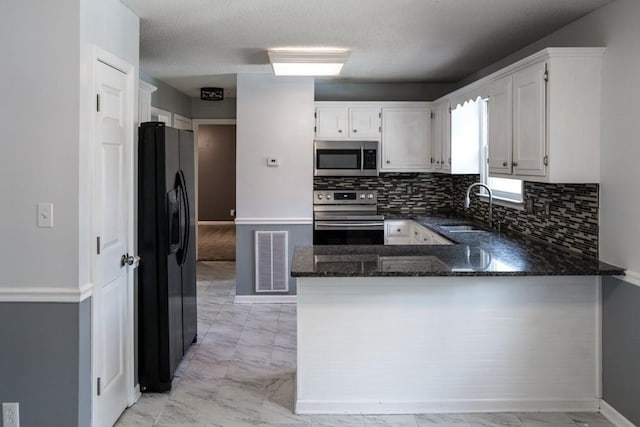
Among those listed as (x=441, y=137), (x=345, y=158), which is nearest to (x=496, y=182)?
(x=441, y=137)

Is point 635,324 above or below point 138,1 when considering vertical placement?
below

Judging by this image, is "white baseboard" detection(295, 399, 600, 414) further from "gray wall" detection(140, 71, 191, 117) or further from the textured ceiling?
"gray wall" detection(140, 71, 191, 117)

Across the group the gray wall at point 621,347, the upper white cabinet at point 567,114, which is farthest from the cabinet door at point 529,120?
the gray wall at point 621,347

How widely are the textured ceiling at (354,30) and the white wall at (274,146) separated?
304 millimetres

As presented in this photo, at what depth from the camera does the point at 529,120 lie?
11.0 feet

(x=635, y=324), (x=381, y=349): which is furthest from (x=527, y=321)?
(x=381, y=349)

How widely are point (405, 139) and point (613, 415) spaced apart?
11.7 ft

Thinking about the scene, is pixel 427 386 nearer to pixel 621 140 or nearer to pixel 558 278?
pixel 558 278

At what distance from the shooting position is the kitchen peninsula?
306 centimetres

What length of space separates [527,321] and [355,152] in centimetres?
315

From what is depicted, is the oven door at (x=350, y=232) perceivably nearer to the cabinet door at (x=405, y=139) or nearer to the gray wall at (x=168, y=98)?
the cabinet door at (x=405, y=139)

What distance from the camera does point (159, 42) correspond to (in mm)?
4188

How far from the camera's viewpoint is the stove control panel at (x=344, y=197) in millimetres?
6082

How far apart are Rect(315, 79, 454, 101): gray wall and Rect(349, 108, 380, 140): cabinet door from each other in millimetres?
442
